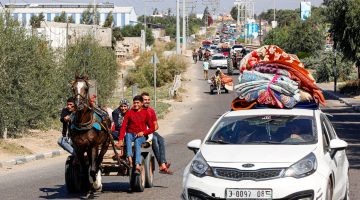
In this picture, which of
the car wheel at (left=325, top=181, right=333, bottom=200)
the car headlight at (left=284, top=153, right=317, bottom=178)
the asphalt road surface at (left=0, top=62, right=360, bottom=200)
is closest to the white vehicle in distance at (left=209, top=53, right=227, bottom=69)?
the asphalt road surface at (left=0, top=62, right=360, bottom=200)

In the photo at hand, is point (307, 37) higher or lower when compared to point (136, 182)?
higher

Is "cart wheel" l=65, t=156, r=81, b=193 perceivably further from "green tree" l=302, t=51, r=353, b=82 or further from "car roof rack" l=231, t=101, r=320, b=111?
"green tree" l=302, t=51, r=353, b=82

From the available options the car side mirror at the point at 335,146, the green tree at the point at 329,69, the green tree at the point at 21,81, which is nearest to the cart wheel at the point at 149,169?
the car side mirror at the point at 335,146

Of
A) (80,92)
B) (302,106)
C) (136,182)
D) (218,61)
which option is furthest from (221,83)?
(80,92)

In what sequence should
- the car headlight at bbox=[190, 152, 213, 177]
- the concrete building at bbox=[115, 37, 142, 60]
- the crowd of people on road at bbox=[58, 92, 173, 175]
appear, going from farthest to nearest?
the concrete building at bbox=[115, 37, 142, 60] → the crowd of people on road at bbox=[58, 92, 173, 175] → the car headlight at bbox=[190, 152, 213, 177]

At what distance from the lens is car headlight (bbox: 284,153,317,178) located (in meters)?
10.8

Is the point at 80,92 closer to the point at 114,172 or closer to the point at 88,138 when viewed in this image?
the point at 88,138

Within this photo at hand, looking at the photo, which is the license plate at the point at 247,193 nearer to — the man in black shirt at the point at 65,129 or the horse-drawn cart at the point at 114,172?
the horse-drawn cart at the point at 114,172

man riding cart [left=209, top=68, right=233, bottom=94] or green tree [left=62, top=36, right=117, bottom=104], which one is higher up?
green tree [left=62, top=36, right=117, bottom=104]

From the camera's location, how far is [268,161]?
1087 centimetres

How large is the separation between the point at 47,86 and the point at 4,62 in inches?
135

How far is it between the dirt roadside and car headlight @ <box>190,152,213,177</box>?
12720mm

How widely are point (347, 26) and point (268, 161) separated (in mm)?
38995

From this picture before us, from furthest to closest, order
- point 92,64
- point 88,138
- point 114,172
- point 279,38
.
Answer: point 279,38, point 92,64, point 114,172, point 88,138
